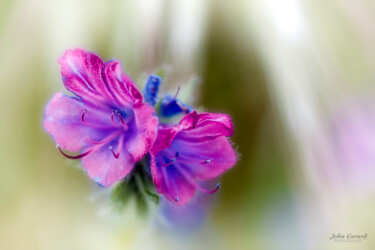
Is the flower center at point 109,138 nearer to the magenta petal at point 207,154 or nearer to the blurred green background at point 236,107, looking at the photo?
the magenta petal at point 207,154

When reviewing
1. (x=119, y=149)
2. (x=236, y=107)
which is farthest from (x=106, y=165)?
(x=236, y=107)

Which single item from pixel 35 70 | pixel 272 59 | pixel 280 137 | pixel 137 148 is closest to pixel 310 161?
pixel 280 137

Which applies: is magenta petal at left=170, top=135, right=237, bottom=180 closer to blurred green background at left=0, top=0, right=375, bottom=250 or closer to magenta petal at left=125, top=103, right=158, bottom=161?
magenta petal at left=125, top=103, right=158, bottom=161

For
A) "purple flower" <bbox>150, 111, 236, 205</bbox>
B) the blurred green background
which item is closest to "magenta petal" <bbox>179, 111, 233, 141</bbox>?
"purple flower" <bbox>150, 111, 236, 205</bbox>

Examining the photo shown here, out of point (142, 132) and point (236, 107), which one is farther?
point (236, 107)

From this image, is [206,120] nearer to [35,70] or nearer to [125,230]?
[125,230]

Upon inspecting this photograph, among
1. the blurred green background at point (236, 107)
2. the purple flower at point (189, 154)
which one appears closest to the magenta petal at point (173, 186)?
the purple flower at point (189, 154)

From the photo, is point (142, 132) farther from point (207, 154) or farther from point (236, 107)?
point (236, 107)
